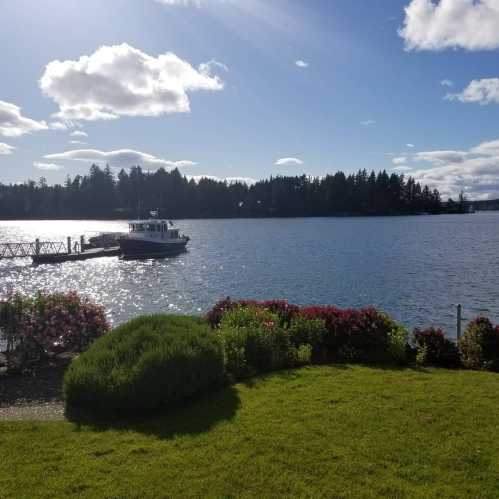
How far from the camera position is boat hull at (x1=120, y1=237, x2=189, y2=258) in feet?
181

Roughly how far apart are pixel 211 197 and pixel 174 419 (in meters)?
174

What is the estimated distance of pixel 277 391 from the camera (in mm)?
8312

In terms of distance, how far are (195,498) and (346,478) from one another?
1830 mm

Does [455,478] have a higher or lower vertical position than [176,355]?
lower

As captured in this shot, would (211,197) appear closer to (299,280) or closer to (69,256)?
(69,256)

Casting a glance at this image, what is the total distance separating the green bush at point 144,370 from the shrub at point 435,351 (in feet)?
17.4

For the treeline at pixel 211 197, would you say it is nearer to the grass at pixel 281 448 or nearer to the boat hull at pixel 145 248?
the boat hull at pixel 145 248

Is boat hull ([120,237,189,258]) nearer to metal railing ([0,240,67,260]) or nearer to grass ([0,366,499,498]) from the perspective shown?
metal railing ([0,240,67,260])

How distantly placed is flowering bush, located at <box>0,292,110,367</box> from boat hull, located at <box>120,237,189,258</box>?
44283mm

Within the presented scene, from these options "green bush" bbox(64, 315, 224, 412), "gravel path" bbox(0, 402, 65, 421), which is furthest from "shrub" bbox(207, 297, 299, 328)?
"gravel path" bbox(0, 402, 65, 421)

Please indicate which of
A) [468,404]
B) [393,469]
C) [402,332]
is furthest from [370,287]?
[393,469]

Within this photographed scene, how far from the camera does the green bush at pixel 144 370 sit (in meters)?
7.30

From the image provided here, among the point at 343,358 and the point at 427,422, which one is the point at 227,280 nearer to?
the point at 343,358

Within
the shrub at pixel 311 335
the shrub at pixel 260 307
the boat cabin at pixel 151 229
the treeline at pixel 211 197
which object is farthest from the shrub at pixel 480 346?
the treeline at pixel 211 197
